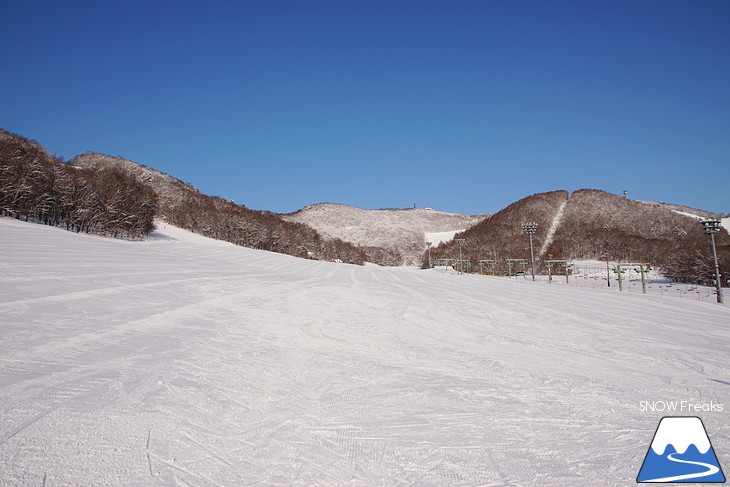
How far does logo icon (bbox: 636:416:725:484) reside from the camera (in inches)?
116

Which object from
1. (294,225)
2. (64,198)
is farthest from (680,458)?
(294,225)

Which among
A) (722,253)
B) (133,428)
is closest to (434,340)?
(133,428)

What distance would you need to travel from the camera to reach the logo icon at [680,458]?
2941mm

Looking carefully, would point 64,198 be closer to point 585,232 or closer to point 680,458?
point 680,458

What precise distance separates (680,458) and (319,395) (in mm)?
3408

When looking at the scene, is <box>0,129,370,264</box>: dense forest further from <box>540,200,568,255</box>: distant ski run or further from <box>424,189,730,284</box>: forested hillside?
<box>540,200,568,255</box>: distant ski run

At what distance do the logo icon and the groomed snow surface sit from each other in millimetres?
123

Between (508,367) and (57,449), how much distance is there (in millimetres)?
5433

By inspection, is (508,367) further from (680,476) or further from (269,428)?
(269,428)

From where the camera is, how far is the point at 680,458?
10.4 feet

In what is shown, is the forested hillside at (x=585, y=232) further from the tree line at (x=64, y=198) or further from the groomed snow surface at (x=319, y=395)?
the groomed snow surface at (x=319, y=395)

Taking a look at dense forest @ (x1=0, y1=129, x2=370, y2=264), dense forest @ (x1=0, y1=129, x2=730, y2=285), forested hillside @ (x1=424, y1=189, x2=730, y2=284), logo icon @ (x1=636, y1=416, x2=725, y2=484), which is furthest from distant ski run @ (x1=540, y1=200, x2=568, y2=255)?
logo icon @ (x1=636, y1=416, x2=725, y2=484)

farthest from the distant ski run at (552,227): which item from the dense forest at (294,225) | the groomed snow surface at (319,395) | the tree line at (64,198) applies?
the groomed snow surface at (319,395)

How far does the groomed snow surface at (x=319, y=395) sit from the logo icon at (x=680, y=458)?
12 centimetres
